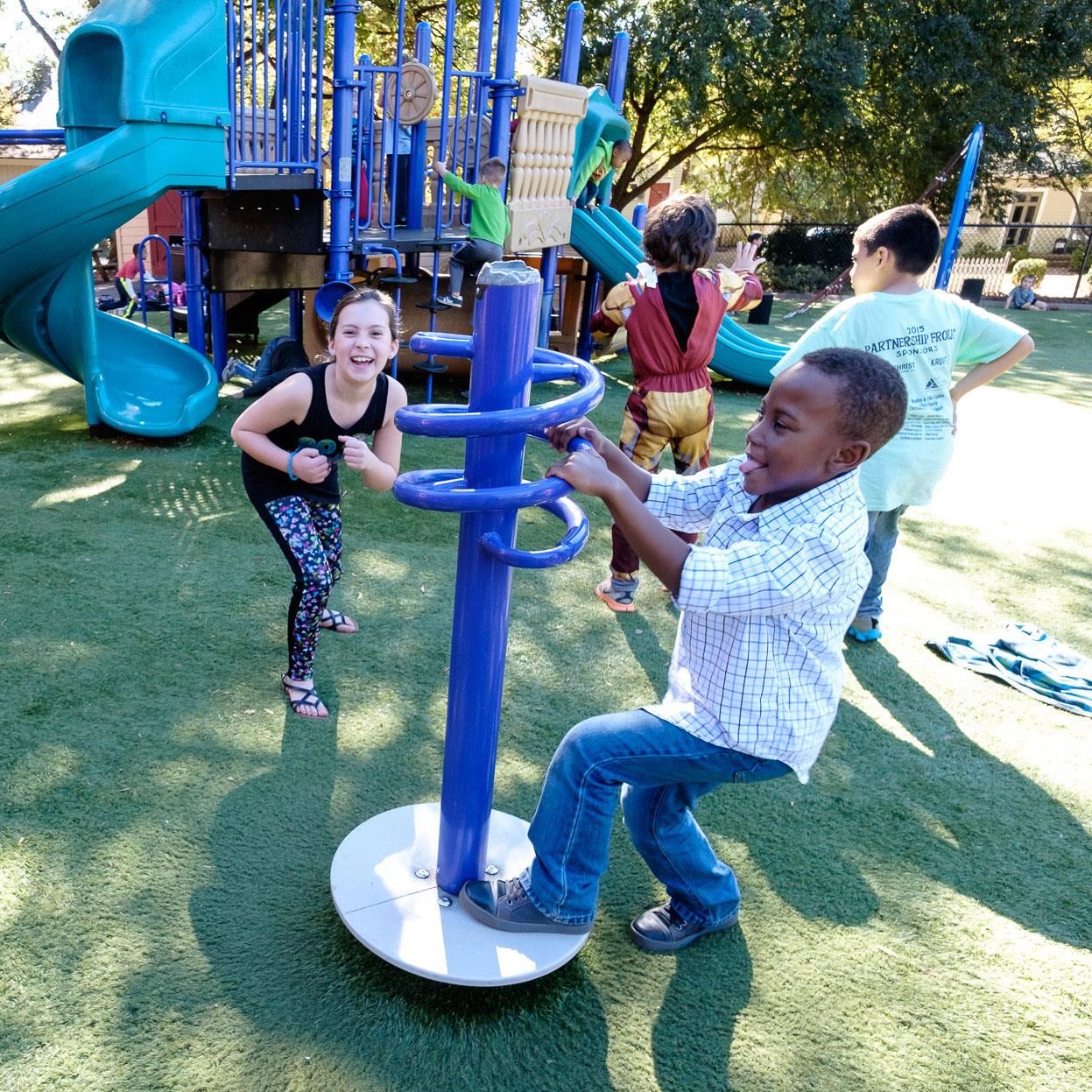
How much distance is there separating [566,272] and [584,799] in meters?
8.13

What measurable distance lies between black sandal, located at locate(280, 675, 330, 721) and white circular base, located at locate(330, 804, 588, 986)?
0.71 meters

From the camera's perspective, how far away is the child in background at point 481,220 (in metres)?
6.66

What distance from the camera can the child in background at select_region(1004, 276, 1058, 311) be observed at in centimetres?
1669

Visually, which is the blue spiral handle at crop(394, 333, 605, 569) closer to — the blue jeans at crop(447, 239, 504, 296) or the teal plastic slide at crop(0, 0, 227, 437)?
the teal plastic slide at crop(0, 0, 227, 437)

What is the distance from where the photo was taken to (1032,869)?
2.57 metres

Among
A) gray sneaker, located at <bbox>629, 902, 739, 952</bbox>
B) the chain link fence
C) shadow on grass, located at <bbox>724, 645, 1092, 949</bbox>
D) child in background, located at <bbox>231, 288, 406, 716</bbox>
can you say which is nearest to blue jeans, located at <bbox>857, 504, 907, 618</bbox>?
shadow on grass, located at <bbox>724, 645, 1092, 949</bbox>

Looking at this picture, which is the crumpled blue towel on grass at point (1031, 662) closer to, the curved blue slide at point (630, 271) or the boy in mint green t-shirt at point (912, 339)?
the boy in mint green t-shirt at point (912, 339)

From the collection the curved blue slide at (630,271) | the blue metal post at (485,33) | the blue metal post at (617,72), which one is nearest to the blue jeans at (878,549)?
the blue metal post at (485,33)

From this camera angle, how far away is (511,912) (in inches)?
79.6

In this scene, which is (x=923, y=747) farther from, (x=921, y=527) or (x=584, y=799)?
(x=921, y=527)

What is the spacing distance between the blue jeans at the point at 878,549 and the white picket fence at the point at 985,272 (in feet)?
64.2

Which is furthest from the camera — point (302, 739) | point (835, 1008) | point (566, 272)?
point (566, 272)

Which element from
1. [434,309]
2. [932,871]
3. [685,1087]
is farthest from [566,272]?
[685,1087]

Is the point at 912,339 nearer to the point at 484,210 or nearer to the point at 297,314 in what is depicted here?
the point at 484,210
